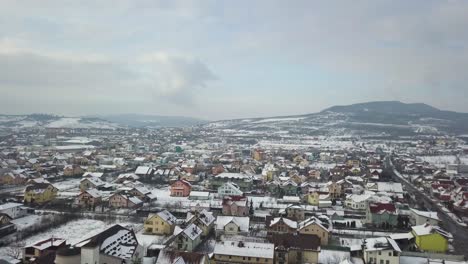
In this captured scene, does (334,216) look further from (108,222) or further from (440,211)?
(108,222)

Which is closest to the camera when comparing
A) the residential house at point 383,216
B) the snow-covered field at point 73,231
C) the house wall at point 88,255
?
the house wall at point 88,255

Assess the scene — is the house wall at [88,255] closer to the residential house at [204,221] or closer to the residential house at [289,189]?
the residential house at [204,221]

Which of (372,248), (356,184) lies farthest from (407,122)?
(372,248)

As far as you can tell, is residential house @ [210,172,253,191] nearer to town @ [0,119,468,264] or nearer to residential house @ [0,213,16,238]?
town @ [0,119,468,264]

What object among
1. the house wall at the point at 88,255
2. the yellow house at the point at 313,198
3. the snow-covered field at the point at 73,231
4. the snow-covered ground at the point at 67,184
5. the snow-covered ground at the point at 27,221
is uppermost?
the house wall at the point at 88,255

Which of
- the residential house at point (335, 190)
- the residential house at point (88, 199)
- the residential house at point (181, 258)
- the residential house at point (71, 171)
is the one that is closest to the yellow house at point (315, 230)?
the residential house at point (181, 258)
